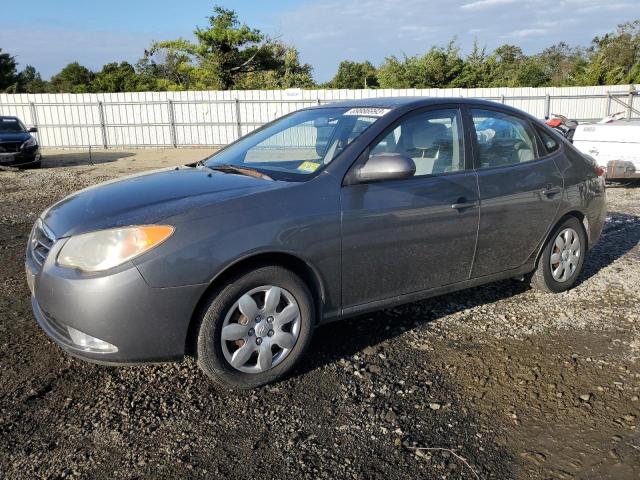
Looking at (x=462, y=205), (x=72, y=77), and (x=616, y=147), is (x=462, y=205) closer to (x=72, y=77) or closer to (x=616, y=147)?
(x=616, y=147)

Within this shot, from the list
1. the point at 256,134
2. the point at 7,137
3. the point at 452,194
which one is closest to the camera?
the point at 452,194

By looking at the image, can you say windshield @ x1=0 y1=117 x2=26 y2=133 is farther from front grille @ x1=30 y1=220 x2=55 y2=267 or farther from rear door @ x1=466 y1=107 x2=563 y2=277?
rear door @ x1=466 y1=107 x2=563 y2=277

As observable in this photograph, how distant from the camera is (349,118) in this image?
3869 mm

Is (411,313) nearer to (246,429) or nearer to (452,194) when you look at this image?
(452,194)

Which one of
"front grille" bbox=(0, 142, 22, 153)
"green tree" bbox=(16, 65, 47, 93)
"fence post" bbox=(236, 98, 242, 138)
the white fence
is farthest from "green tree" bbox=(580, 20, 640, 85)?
"green tree" bbox=(16, 65, 47, 93)

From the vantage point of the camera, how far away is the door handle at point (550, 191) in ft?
14.4

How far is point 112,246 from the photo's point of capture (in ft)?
9.15

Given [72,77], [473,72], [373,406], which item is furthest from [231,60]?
[373,406]

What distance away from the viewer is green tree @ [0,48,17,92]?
4041 cm

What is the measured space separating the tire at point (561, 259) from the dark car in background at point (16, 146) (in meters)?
13.7

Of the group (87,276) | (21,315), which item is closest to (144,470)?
(87,276)

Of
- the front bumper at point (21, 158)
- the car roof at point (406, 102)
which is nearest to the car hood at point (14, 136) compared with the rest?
the front bumper at point (21, 158)

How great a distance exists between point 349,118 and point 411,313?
157cm

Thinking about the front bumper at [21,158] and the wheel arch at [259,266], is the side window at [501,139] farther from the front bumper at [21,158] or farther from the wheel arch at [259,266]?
the front bumper at [21,158]
